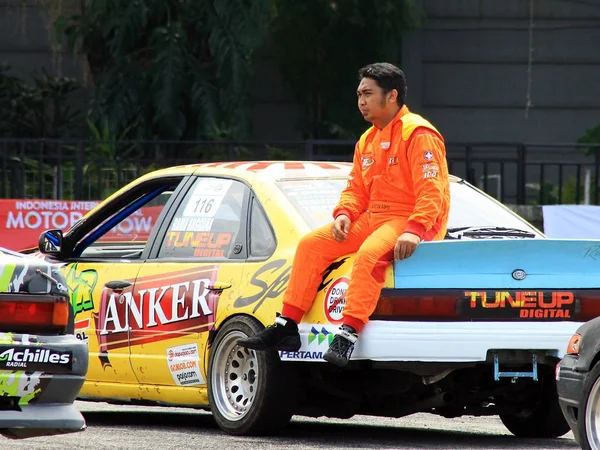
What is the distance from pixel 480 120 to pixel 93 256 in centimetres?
1755

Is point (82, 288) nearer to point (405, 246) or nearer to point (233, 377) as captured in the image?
point (233, 377)

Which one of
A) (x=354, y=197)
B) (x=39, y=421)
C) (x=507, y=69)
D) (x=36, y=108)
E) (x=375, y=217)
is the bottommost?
(x=39, y=421)

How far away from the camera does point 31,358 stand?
5.59 m

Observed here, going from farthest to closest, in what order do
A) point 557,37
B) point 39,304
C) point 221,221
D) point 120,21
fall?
point 557,37
point 120,21
point 221,221
point 39,304

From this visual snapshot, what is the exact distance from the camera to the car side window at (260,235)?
302 inches

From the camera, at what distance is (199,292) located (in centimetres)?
784

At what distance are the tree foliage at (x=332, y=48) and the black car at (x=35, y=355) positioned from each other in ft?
59.2

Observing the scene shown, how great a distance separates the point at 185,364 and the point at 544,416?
1.99 m

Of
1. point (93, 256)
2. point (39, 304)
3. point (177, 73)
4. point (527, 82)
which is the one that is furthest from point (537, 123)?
point (39, 304)

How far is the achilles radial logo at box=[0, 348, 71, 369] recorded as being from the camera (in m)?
5.52

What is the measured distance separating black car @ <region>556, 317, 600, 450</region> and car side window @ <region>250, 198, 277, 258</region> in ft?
6.44

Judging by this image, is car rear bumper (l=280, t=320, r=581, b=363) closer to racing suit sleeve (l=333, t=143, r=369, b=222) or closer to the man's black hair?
racing suit sleeve (l=333, t=143, r=369, b=222)

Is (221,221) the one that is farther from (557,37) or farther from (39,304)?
(557,37)

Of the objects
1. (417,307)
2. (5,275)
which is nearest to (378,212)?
(417,307)
